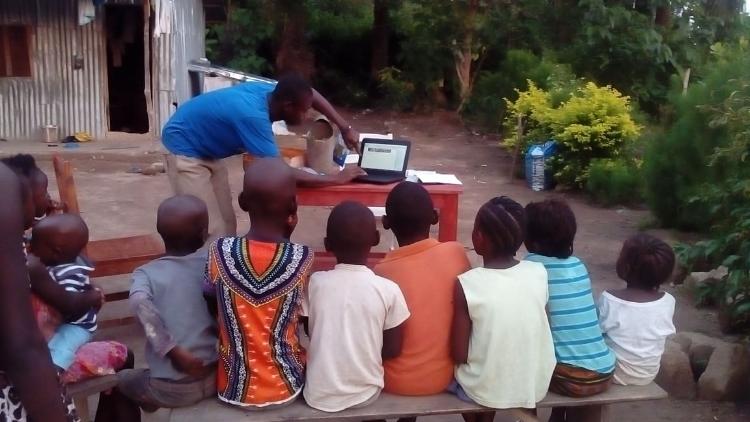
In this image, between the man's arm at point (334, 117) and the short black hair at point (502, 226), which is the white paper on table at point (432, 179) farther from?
the short black hair at point (502, 226)

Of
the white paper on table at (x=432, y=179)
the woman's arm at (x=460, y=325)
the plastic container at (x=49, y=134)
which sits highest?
the white paper on table at (x=432, y=179)

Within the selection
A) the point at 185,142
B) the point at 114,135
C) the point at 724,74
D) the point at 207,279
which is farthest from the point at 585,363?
the point at 114,135

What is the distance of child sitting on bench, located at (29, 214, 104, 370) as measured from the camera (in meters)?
3.07

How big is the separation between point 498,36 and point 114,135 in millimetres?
8463

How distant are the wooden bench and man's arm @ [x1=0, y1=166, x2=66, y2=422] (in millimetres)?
1497

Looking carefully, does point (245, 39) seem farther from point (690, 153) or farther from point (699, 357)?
point (699, 357)

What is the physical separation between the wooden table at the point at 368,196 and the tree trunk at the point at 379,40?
14282mm

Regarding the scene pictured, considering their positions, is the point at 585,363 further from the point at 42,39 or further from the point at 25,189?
the point at 42,39

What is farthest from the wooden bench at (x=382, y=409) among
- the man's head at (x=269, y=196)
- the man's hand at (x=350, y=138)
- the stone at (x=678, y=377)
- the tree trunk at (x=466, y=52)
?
the tree trunk at (x=466, y=52)

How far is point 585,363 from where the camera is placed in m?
3.17

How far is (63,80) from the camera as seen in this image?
12320 mm

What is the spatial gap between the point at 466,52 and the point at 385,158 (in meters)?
→ 13.2

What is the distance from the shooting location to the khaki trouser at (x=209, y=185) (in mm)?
4746

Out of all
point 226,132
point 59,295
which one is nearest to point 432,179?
point 226,132
